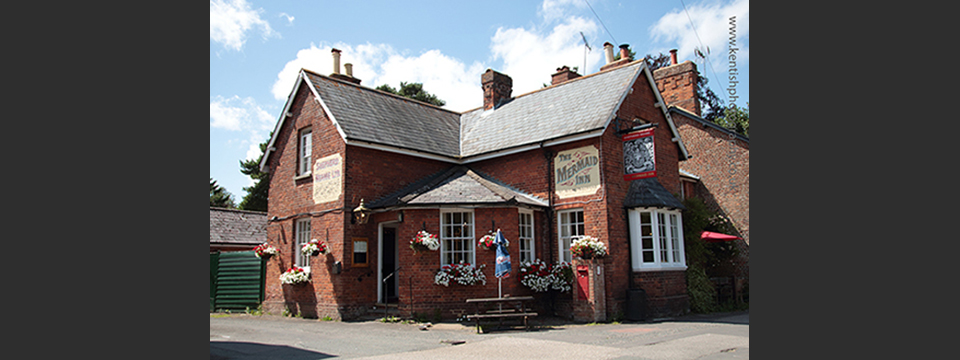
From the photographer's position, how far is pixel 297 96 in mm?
18719

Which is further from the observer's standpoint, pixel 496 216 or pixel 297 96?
pixel 297 96

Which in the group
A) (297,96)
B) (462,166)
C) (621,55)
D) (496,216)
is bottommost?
(496,216)

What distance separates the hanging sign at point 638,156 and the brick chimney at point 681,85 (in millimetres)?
8249

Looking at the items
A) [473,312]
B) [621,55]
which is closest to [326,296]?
[473,312]

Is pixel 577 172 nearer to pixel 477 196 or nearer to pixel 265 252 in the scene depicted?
pixel 477 196

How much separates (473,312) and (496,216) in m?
2.45

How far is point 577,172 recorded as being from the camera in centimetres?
1561

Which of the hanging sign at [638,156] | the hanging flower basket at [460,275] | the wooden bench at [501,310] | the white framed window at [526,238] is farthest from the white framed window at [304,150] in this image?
the hanging sign at [638,156]

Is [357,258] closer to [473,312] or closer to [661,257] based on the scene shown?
[473,312]

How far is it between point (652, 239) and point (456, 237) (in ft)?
16.7

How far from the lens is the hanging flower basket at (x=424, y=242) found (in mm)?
14484

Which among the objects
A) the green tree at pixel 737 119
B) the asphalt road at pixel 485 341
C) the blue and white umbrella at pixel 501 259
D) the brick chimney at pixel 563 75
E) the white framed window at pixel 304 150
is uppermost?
the brick chimney at pixel 563 75

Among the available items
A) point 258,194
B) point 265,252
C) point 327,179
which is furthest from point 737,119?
point 258,194

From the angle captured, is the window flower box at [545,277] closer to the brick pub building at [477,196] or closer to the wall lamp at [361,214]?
the brick pub building at [477,196]
